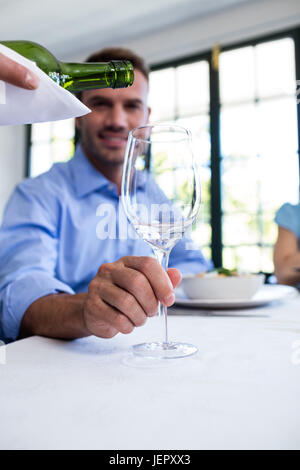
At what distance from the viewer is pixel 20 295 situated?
579mm

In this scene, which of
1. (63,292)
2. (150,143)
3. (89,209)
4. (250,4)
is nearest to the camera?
(150,143)

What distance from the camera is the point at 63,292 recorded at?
615 millimetres

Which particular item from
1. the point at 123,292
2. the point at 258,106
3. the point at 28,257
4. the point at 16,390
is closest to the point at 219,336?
the point at 123,292

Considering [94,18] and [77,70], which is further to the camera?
[94,18]

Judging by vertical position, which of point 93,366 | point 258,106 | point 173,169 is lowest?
point 93,366

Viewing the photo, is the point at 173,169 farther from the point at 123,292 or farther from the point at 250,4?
the point at 250,4

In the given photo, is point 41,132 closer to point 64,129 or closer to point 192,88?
point 64,129

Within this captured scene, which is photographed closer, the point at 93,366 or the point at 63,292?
the point at 93,366

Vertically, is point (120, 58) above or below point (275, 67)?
below

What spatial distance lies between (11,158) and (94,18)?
201 centimetres

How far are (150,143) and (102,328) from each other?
0.65 feet

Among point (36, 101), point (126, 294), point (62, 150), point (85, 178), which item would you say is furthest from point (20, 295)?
point (62, 150)

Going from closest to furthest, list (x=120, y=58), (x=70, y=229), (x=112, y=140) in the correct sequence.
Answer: (x=70, y=229), (x=112, y=140), (x=120, y=58)

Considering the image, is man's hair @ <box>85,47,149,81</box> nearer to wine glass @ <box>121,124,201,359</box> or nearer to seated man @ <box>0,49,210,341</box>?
seated man @ <box>0,49,210,341</box>
